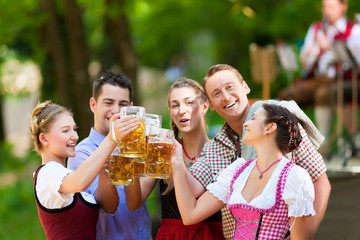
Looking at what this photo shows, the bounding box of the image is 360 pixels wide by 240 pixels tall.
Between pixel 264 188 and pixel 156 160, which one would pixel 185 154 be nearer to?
pixel 156 160

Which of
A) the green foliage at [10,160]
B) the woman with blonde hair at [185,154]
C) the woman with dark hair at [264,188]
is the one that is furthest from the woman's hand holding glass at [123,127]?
the green foliage at [10,160]

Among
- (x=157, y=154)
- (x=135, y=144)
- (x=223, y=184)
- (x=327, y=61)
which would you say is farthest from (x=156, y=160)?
(x=327, y=61)

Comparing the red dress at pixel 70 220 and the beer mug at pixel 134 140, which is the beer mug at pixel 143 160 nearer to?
the beer mug at pixel 134 140

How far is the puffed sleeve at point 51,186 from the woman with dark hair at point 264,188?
530 millimetres

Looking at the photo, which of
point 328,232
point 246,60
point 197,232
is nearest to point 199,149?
point 197,232

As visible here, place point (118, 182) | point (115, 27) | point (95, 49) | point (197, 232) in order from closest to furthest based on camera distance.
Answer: point (118, 182) → point (197, 232) → point (115, 27) → point (95, 49)

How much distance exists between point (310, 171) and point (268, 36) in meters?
10.7

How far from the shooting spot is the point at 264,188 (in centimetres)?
235

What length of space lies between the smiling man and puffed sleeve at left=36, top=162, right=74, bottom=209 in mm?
426

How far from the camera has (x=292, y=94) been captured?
276 inches

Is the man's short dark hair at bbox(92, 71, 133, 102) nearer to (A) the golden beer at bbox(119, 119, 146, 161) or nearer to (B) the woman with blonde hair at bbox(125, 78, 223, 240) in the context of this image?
(B) the woman with blonde hair at bbox(125, 78, 223, 240)

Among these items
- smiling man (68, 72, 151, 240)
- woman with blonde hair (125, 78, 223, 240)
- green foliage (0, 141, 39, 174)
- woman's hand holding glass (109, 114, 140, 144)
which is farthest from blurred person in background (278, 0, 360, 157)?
green foliage (0, 141, 39, 174)

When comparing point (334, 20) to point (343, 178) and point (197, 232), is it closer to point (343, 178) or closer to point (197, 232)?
point (343, 178)

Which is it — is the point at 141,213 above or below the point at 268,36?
below
